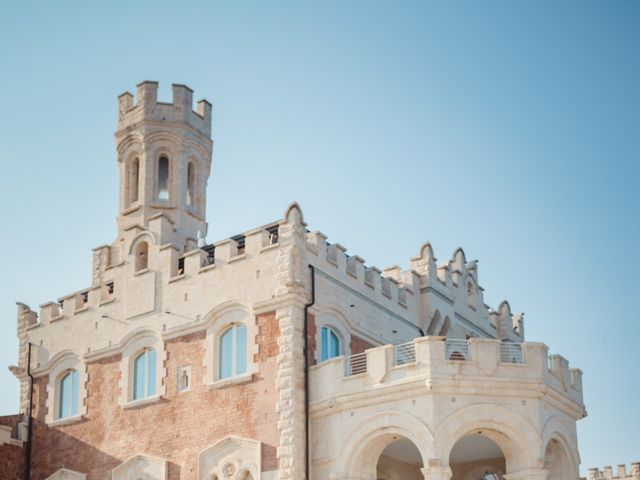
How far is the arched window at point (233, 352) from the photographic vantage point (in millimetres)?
36219

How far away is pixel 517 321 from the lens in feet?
159

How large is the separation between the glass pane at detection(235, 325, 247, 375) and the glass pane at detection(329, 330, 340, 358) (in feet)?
9.36

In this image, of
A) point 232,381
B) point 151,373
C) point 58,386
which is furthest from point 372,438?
point 58,386

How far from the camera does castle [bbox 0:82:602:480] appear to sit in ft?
108

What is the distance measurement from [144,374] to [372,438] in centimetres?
993

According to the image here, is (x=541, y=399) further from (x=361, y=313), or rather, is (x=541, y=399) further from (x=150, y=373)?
(x=150, y=373)

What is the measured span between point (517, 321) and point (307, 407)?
1689 cm

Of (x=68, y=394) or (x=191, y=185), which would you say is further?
(x=191, y=185)

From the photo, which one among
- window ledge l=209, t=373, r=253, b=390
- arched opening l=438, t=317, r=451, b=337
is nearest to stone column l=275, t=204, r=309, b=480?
Answer: window ledge l=209, t=373, r=253, b=390

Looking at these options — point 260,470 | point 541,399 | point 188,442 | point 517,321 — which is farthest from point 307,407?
point 517,321

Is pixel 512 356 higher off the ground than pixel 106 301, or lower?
lower

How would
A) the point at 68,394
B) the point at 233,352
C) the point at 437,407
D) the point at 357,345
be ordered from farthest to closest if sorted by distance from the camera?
1. the point at 68,394
2. the point at 357,345
3. the point at 233,352
4. the point at 437,407

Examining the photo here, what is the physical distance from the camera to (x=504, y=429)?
32562mm

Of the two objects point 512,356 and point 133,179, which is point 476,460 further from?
point 133,179
